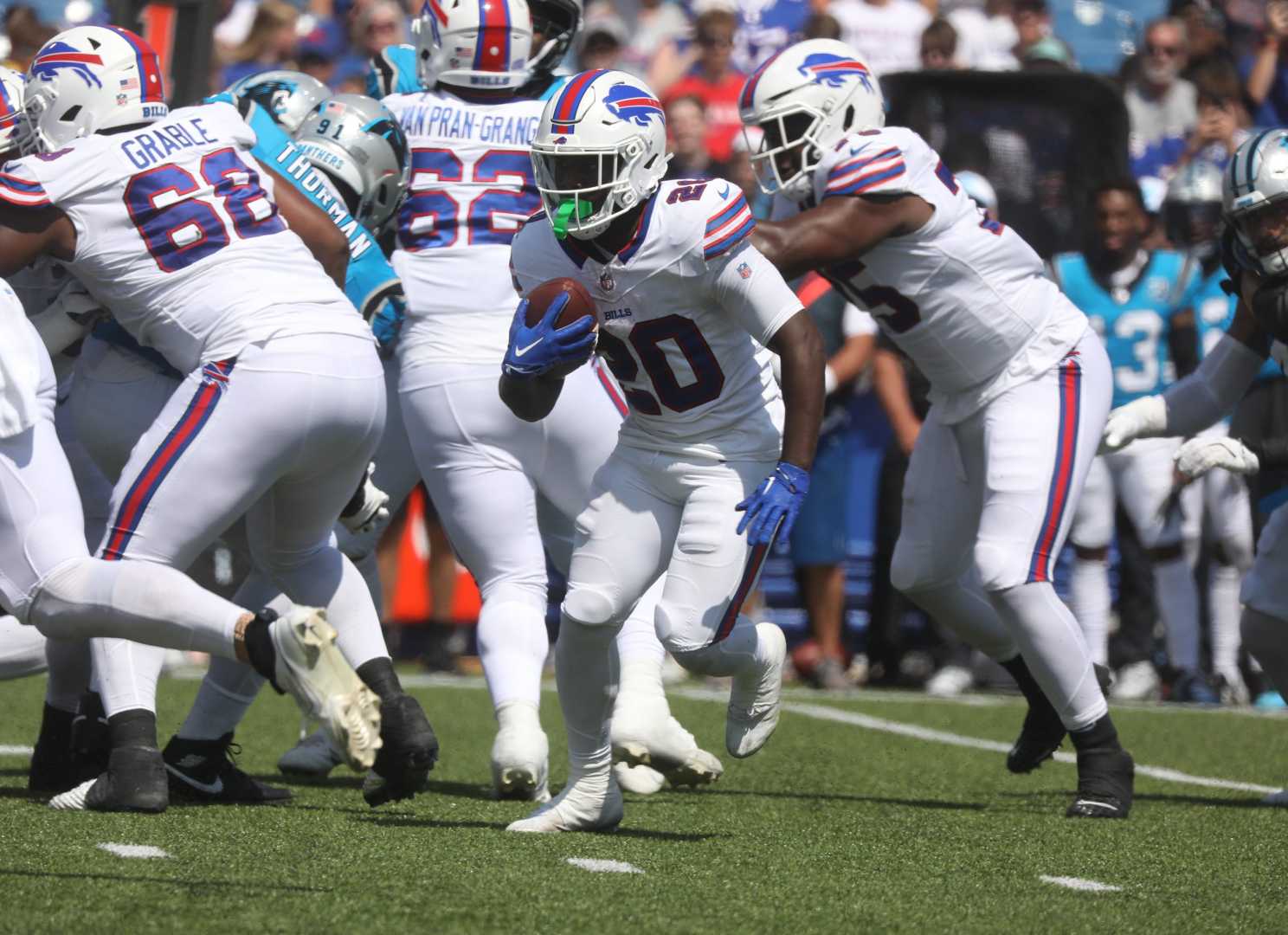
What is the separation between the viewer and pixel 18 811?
14.9 feet

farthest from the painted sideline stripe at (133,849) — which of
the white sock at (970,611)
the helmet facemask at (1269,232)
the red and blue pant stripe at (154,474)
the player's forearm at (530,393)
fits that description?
the helmet facemask at (1269,232)

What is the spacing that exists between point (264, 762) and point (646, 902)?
8.43ft

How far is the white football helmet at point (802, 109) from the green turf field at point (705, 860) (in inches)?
64.6

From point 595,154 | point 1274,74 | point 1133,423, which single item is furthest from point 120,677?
point 1274,74

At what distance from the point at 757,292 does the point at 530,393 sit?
528mm

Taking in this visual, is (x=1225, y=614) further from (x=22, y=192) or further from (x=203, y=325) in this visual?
(x=22, y=192)

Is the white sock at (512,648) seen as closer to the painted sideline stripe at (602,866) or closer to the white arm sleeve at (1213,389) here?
the painted sideline stripe at (602,866)

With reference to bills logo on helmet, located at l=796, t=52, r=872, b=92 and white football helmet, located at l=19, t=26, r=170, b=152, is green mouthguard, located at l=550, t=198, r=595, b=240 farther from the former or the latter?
bills logo on helmet, located at l=796, t=52, r=872, b=92

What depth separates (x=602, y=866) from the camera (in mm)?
4000

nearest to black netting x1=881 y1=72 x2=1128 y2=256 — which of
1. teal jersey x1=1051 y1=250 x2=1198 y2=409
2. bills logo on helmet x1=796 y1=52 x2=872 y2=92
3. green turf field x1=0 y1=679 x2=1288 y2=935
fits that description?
teal jersey x1=1051 y1=250 x2=1198 y2=409

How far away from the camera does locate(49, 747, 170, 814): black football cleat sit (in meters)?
4.52

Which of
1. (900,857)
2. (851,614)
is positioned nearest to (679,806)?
(900,857)

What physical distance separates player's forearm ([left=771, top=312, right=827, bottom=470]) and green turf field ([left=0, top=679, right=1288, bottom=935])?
2.80 ft

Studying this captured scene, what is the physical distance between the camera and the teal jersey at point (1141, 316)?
8.72 metres
